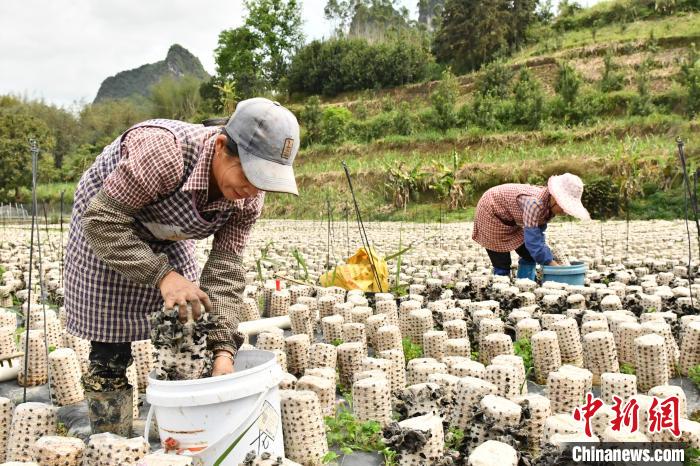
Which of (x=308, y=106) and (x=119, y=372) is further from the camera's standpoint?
(x=308, y=106)

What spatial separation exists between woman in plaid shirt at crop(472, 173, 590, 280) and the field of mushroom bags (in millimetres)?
359

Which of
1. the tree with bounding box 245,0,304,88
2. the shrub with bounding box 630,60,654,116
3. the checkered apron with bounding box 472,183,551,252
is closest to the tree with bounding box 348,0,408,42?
the tree with bounding box 245,0,304,88

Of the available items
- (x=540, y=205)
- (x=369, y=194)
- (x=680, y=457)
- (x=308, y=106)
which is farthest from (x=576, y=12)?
(x=680, y=457)

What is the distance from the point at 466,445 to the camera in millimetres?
2123

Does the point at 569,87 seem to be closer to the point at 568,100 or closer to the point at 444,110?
the point at 568,100

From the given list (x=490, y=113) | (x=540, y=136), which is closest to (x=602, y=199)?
(x=540, y=136)

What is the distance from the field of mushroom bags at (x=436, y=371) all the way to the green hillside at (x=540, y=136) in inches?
169

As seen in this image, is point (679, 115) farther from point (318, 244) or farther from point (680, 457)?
point (680, 457)

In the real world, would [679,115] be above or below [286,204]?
above

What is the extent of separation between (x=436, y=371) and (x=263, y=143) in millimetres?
1329

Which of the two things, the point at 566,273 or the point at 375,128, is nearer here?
the point at 566,273

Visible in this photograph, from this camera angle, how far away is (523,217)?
4656mm

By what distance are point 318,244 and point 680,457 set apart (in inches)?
264

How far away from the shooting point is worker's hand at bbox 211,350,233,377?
2062 millimetres
